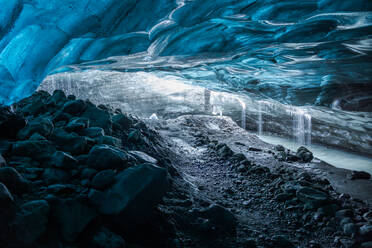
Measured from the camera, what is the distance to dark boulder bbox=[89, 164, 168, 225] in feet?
4.47

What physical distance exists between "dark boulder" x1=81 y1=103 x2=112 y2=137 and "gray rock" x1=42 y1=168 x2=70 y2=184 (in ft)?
4.11

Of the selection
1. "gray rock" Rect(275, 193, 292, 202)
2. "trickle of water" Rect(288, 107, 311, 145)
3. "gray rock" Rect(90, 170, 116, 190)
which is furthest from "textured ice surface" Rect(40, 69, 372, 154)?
"gray rock" Rect(90, 170, 116, 190)

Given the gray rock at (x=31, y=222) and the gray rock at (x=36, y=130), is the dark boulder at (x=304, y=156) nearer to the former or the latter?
the gray rock at (x=36, y=130)

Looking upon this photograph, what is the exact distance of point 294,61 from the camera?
3.74 meters

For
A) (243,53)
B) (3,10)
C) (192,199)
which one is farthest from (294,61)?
(3,10)

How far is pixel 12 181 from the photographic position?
48.9 inches

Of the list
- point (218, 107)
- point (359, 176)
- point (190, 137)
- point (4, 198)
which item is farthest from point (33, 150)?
point (218, 107)

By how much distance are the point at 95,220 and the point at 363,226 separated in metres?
2.17

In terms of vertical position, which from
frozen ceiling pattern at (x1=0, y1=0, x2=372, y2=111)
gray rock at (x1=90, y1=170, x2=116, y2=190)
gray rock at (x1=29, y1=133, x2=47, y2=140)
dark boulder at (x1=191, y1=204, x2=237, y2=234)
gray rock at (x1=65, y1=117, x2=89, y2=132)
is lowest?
dark boulder at (x1=191, y1=204, x2=237, y2=234)

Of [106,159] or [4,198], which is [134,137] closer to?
[106,159]

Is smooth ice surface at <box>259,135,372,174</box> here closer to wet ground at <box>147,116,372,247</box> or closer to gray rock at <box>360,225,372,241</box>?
wet ground at <box>147,116,372,247</box>

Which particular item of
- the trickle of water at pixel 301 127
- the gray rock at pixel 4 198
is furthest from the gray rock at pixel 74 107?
the trickle of water at pixel 301 127

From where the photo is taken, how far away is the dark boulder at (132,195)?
4.47 ft

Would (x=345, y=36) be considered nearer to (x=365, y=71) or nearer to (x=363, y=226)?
(x=365, y=71)
